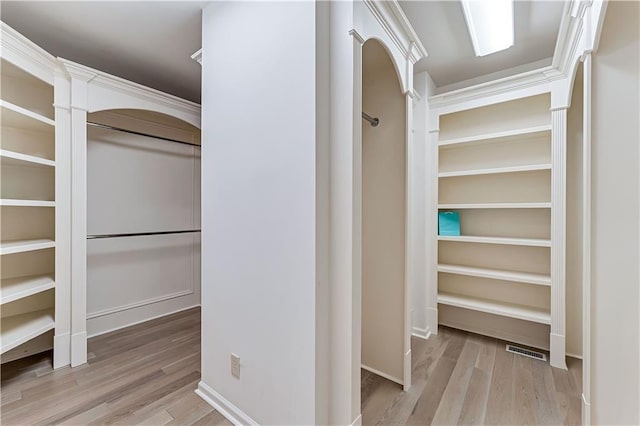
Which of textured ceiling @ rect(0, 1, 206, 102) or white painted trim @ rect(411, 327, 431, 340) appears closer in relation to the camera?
textured ceiling @ rect(0, 1, 206, 102)

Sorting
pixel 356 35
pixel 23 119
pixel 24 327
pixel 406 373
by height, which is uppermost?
pixel 356 35

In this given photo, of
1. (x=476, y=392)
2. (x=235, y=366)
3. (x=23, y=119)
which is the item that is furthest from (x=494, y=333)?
(x=23, y=119)

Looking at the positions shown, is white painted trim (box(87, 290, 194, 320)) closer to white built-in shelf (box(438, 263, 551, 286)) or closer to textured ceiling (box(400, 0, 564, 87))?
white built-in shelf (box(438, 263, 551, 286))

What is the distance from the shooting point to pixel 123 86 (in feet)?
7.67

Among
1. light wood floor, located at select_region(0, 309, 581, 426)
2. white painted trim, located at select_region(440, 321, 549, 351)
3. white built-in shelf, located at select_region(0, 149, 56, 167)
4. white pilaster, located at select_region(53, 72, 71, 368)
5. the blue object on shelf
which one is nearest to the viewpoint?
light wood floor, located at select_region(0, 309, 581, 426)

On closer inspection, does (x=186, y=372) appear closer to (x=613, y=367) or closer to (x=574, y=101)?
(x=613, y=367)

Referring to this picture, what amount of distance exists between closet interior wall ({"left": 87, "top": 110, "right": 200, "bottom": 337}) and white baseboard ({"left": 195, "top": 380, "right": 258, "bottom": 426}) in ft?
5.31

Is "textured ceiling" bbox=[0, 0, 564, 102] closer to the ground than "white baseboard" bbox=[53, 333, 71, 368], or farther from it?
farther from it

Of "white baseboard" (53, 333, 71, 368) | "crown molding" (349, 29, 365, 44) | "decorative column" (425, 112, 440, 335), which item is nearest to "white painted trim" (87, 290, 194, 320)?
"white baseboard" (53, 333, 71, 368)

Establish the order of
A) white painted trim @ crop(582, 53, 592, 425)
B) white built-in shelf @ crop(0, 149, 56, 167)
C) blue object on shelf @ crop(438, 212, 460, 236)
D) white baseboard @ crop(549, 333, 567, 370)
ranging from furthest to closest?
1. blue object on shelf @ crop(438, 212, 460, 236)
2. white baseboard @ crop(549, 333, 567, 370)
3. white built-in shelf @ crop(0, 149, 56, 167)
4. white painted trim @ crop(582, 53, 592, 425)

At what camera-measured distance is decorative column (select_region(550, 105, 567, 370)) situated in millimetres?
2148

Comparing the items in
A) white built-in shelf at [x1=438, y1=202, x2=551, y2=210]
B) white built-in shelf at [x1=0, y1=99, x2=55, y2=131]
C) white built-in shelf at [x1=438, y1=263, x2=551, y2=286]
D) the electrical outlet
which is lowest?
the electrical outlet

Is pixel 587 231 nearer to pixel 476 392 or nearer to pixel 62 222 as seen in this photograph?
pixel 476 392

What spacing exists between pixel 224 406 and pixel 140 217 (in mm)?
2216
